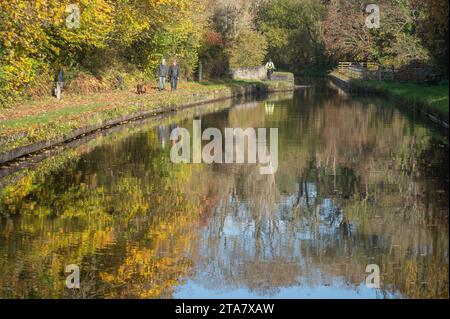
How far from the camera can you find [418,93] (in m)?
45.6

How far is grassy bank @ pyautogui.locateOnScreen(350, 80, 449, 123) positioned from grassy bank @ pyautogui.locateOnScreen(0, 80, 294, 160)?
998 centimetres

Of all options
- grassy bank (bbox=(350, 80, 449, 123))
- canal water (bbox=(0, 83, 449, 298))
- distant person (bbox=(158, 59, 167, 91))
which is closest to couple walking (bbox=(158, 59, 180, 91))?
distant person (bbox=(158, 59, 167, 91))

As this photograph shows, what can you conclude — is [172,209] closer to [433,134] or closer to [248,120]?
[433,134]

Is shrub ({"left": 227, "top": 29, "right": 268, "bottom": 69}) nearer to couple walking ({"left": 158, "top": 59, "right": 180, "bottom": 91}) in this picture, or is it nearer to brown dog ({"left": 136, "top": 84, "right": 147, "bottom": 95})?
couple walking ({"left": 158, "top": 59, "right": 180, "bottom": 91})

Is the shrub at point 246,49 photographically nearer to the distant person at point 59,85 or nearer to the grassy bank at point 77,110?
the grassy bank at point 77,110

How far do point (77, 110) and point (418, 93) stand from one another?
20.2m

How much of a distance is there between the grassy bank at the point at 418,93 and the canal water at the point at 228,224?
31.5 feet

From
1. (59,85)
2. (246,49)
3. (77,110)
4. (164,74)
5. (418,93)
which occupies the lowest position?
(418,93)

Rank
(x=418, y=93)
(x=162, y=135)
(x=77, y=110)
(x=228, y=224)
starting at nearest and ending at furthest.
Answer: (x=228, y=224), (x=162, y=135), (x=77, y=110), (x=418, y=93)

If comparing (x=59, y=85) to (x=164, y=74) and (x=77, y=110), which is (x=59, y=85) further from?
(x=164, y=74)

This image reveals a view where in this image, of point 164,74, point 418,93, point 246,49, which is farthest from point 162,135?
point 246,49

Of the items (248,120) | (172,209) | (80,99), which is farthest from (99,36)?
(172,209)

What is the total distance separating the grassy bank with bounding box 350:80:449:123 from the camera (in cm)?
3347
